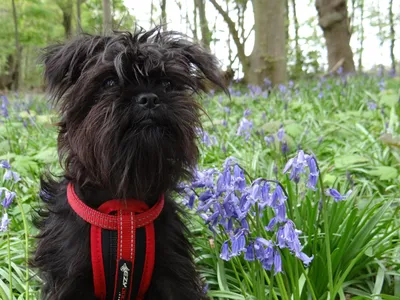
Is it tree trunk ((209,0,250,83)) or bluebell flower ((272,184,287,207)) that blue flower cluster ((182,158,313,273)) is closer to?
bluebell flower ((272,184,287,207))

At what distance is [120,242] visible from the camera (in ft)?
5.70

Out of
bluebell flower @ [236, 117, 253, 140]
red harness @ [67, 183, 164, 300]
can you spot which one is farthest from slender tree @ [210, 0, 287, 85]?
red harness @ [67, 183, 164, 300]

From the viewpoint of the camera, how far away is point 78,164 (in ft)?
5.95

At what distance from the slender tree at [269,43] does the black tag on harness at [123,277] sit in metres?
8.13

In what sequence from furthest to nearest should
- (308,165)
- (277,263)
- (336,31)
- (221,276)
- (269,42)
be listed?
1. (336,31)
2. (269,42)
3. (221,276)
4. (308,165)
5. (277,263)

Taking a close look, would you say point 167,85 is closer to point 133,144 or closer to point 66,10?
point 133,144

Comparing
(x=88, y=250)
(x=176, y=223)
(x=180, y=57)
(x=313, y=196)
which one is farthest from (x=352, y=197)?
(x=88, y=250)

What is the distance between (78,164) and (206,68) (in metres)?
0.66

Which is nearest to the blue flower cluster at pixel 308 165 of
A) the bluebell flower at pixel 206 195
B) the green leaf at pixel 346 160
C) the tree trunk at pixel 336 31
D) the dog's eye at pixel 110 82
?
the bluebell flower at pixel 206 195

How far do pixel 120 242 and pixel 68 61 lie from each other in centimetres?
Answer: 73

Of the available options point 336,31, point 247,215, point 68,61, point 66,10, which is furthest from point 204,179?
point 66,10

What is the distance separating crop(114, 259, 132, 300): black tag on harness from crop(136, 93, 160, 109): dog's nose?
24.7 inches

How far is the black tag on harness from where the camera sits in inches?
68.1

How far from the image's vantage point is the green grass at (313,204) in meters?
2.00
